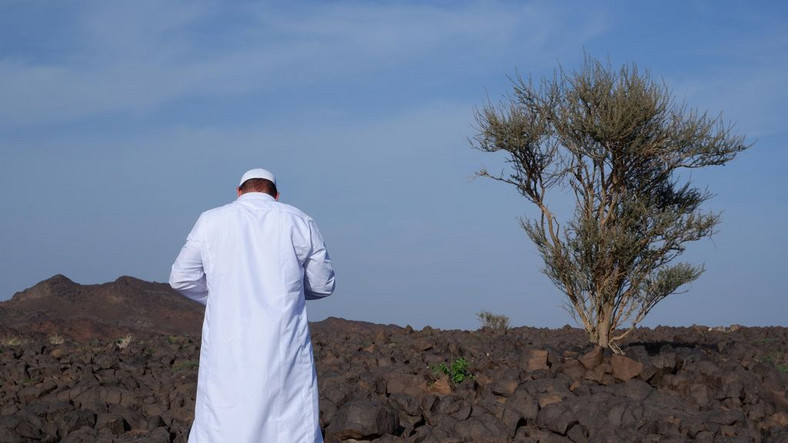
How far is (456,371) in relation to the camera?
12039 millimetres

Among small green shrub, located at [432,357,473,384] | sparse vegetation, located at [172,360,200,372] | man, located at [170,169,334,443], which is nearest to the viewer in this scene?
man, located at [170,169,334,443]

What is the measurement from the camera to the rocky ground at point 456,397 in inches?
351

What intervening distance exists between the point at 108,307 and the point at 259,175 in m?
27.1

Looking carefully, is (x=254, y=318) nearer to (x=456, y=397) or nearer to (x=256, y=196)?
(x=256, y=196)

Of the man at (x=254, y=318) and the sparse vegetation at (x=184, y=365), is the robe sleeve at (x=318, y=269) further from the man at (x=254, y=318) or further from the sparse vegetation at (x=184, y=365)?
the sparse vegetation at (x=184, y=365)

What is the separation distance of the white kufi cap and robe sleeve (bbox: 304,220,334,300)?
15.6 inches

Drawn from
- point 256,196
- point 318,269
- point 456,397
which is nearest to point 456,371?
point 456,397

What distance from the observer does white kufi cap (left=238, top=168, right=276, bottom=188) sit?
19.7 ft

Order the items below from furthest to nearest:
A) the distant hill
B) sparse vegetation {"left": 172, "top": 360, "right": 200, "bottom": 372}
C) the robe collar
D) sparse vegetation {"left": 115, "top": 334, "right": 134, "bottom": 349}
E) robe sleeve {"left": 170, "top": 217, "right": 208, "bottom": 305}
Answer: the distant hill
sparse vegetation {"left": 115, "top": 334, "right": 134, "bottom": 349}
sparse vegetation {"left": 172, "top": 360, "right": 200, "bottom": 372}
the robe collar
robe sleeve {"left": 170, "top": 217, "right": 208, "bottom": 305}

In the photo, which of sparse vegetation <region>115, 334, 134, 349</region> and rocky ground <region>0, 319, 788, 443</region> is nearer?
rocky ground <region>0, 319, 788, 443</region>

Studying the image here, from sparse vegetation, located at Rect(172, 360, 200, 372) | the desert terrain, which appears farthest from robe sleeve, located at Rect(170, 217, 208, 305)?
sparse vegetation, located at Rect(172, 360, 200, 372)

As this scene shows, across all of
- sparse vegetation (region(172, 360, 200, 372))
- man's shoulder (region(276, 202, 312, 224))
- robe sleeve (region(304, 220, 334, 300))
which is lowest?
robe sleeve (region(304, 220, 334, 300))

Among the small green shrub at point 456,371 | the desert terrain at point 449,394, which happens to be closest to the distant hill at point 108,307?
the desert terrain at point 449,394

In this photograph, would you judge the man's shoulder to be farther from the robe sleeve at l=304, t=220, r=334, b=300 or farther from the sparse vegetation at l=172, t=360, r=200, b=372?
the sparse vegetation at l=172, t=360, r=200, b=372
